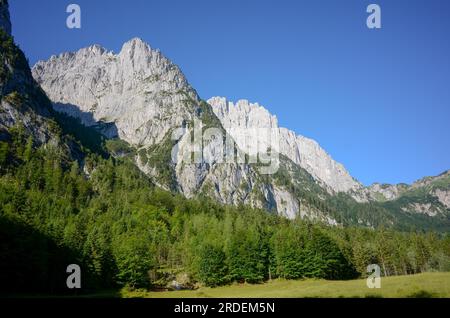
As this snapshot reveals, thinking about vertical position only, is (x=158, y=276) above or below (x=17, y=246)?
below

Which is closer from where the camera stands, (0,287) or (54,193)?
(0,287)

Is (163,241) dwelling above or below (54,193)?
below

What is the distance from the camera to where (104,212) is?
168500 mm

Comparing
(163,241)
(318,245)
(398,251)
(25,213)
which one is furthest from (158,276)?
(398,251)

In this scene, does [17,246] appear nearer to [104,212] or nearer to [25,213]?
[25,213]

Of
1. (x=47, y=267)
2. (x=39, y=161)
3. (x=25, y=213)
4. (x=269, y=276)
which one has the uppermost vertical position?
(x=39, y=161)
